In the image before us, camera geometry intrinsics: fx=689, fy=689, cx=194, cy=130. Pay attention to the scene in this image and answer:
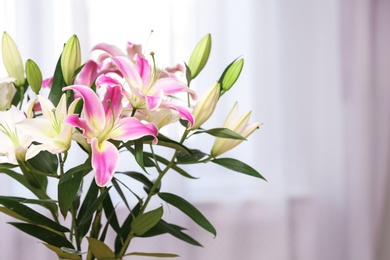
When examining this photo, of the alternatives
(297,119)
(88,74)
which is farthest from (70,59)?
(297,119)

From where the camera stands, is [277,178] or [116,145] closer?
[116,145]

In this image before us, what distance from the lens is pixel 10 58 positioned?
102cm

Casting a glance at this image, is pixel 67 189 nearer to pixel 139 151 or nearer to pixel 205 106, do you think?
pixel 139 151

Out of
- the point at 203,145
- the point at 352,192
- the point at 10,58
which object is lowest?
the point at 352,192

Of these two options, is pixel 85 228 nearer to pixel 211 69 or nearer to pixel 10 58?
pixel 10 58

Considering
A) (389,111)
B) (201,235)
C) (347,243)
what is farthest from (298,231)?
(389,111)

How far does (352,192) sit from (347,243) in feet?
0.52

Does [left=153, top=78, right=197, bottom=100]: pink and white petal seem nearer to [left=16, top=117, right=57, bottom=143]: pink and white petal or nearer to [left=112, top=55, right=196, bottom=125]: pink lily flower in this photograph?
[left=112, top=55, right=196, bottom=125]: pink lily flower

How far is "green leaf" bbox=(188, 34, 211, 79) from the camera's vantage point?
1027mm

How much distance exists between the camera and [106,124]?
0.87 meters

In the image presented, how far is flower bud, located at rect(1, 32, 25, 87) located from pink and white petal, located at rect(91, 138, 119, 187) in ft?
0.82

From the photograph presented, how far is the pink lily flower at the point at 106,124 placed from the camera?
84 cm

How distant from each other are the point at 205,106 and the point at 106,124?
0.15 m

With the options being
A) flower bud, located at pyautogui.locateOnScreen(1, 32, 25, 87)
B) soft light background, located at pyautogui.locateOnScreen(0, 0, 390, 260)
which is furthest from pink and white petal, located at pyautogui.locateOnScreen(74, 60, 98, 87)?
soft light background, located at pyautogui.locateOnScreen(0, 0, 390, 260)
